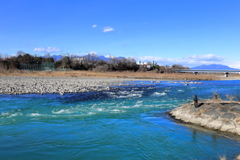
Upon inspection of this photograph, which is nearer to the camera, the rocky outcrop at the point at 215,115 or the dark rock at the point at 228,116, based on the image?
the rocky outcrop at the point at 215,115

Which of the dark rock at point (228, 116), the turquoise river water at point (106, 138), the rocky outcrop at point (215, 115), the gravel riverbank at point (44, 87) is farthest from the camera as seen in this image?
the gravel riverbank at point (44, 87)

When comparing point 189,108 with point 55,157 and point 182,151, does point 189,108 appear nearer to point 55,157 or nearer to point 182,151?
point 182,151

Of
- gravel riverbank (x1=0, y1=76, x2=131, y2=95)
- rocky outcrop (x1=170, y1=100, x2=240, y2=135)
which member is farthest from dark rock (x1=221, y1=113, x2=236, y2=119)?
gravel riverbank (x1=0, y1=76, x2=131, y2=95)

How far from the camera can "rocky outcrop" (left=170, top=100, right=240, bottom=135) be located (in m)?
9.42

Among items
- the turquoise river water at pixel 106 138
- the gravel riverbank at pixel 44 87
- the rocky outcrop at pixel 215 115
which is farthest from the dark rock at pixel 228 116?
the gravel riverbank at pixel 44 87

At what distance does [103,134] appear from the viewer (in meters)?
9.16

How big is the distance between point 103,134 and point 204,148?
4.05m

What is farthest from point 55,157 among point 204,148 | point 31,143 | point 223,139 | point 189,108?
point 189,108

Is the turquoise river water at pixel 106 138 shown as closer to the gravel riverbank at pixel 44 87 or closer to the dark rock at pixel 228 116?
the dark rock at pixel 228 116

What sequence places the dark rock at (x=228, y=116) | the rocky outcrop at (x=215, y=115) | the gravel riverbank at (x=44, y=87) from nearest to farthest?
the rocky outcrop at (x=215, y=115), the dark rock at (x=228, y=116), the gravel riverbank at (x=44, y=87)

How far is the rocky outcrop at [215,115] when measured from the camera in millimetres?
9422

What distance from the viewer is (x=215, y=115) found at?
33.9ft

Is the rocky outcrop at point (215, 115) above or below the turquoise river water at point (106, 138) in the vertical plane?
above

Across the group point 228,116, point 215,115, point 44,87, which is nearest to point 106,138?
point 215,115
